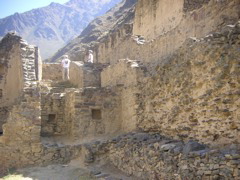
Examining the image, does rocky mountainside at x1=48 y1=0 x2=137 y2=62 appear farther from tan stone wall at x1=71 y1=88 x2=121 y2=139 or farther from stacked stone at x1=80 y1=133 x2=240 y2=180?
stacked stone at x1=80 y1=133 x2=240 y2=180

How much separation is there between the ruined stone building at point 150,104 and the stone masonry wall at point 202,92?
0.7 inches

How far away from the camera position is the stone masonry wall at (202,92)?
17.9ft

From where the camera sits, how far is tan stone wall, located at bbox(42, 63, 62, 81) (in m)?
18.3

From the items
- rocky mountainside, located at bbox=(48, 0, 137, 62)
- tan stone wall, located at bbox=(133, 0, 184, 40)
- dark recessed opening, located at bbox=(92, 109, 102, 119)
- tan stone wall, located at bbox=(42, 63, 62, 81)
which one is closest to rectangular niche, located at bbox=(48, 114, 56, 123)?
dark recessed opening, located at bbox=(92, 109, 102, 119)

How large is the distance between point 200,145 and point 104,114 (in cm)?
563

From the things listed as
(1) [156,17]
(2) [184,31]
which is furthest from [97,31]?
(2) [184,31]

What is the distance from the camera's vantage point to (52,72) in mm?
18578

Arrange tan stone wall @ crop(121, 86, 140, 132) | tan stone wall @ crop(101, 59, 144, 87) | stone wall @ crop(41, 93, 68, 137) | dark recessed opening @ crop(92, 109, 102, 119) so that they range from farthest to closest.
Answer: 1. stone wall @ crop(41, 93, 68, 137)
2. dark recessed opening @ crop(92, 109, 102, 119)
3. tan stone wall @ crop(101, 59, 144, 87)
4. tan stone wall @ crop(121, 86, 140, 132)

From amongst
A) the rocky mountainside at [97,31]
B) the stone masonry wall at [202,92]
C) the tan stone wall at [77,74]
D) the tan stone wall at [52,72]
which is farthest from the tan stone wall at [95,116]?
the rocky mountainside at [97,31]

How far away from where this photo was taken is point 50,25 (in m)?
73.2

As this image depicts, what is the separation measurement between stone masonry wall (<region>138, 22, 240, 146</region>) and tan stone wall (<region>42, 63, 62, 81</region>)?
10924 mm

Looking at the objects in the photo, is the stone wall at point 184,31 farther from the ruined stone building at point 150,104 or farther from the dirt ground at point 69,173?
the dirt ground at point 69,173

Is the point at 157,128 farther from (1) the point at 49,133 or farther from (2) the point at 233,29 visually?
(1) the point at 49,133

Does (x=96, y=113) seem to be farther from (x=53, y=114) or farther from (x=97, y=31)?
(x=97, y=31)
